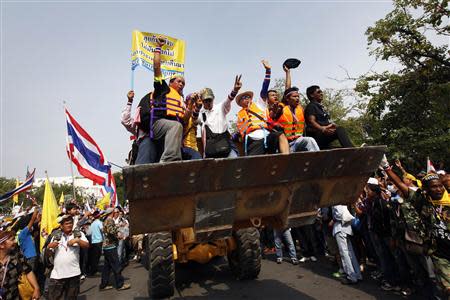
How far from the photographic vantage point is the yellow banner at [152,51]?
4.91 meters

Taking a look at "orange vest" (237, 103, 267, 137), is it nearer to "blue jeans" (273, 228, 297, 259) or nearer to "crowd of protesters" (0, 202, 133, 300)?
"crowd of protesters" (0, 202, 133, 300)

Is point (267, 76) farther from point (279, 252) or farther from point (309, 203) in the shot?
point (279, 252)

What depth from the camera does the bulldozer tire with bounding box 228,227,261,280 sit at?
20.3ft

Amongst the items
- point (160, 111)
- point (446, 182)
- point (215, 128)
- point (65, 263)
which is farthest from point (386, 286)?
point (65, 263)

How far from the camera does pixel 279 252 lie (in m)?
8.23

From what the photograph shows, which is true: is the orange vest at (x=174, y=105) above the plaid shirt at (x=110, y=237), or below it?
above

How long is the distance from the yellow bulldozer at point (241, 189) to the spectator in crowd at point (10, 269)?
262 centimetres

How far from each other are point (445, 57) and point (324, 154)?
14065mm

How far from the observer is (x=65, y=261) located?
4.98 m

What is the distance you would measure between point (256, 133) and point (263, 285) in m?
3.56

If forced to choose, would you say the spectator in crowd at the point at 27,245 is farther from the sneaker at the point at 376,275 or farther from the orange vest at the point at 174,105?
the sneaker at the point at 376,275

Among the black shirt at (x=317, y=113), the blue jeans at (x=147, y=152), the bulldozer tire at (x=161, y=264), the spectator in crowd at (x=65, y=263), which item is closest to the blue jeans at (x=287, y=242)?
the bulldozer tire at (x=161, y=264)

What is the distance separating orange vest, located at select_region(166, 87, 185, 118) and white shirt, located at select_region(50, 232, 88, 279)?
3.17 m

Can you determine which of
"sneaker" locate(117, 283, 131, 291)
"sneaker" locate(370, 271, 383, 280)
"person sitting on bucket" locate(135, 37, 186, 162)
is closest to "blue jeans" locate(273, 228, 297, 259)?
"sneaker" locate(370, 271, 383, 280)
